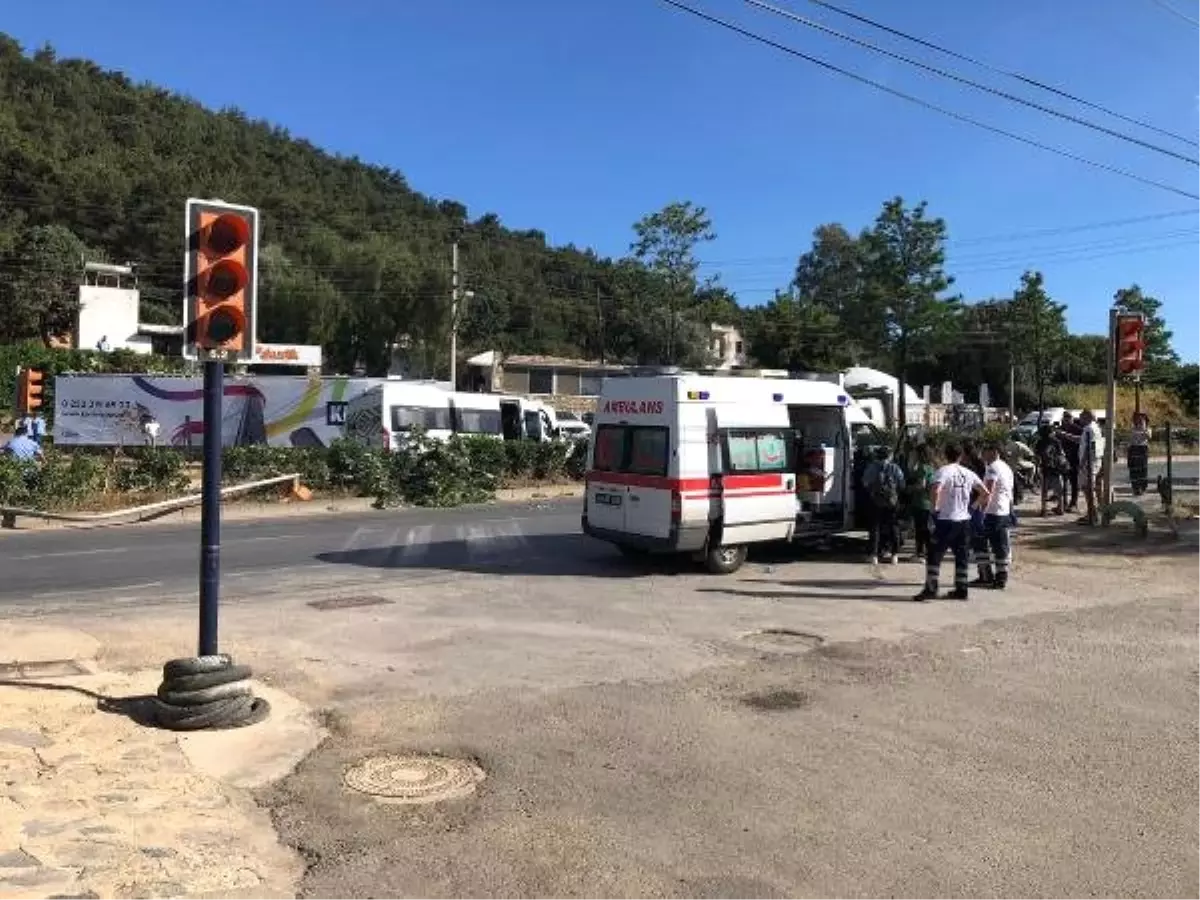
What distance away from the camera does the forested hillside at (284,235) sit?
7175 centimetres

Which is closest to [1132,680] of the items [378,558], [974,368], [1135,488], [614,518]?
[614,518]

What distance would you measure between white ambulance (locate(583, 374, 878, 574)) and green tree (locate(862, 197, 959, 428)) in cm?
3502

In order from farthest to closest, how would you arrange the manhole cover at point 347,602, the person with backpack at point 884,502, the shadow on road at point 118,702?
the person with backpack at point 884,502 → the manhole cover at point 347,602 → the shadow on road at point 118,702

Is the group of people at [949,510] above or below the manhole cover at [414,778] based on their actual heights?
above

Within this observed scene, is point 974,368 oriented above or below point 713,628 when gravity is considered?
above

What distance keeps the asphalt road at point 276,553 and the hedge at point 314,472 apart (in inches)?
80.1

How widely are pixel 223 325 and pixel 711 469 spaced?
728 cm

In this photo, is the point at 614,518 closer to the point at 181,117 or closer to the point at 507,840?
the point at 507,840

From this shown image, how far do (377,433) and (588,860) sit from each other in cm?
2754

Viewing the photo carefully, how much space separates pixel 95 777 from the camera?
18.3 ft

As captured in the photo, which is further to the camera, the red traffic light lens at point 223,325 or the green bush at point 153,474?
the green bush at point 153,474

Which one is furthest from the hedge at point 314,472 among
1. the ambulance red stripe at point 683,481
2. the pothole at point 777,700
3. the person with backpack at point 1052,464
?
the pothole at point 777,700

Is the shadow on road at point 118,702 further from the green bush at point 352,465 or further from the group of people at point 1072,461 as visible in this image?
the green bush at point 352,465

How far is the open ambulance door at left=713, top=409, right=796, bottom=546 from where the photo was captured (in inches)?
516
